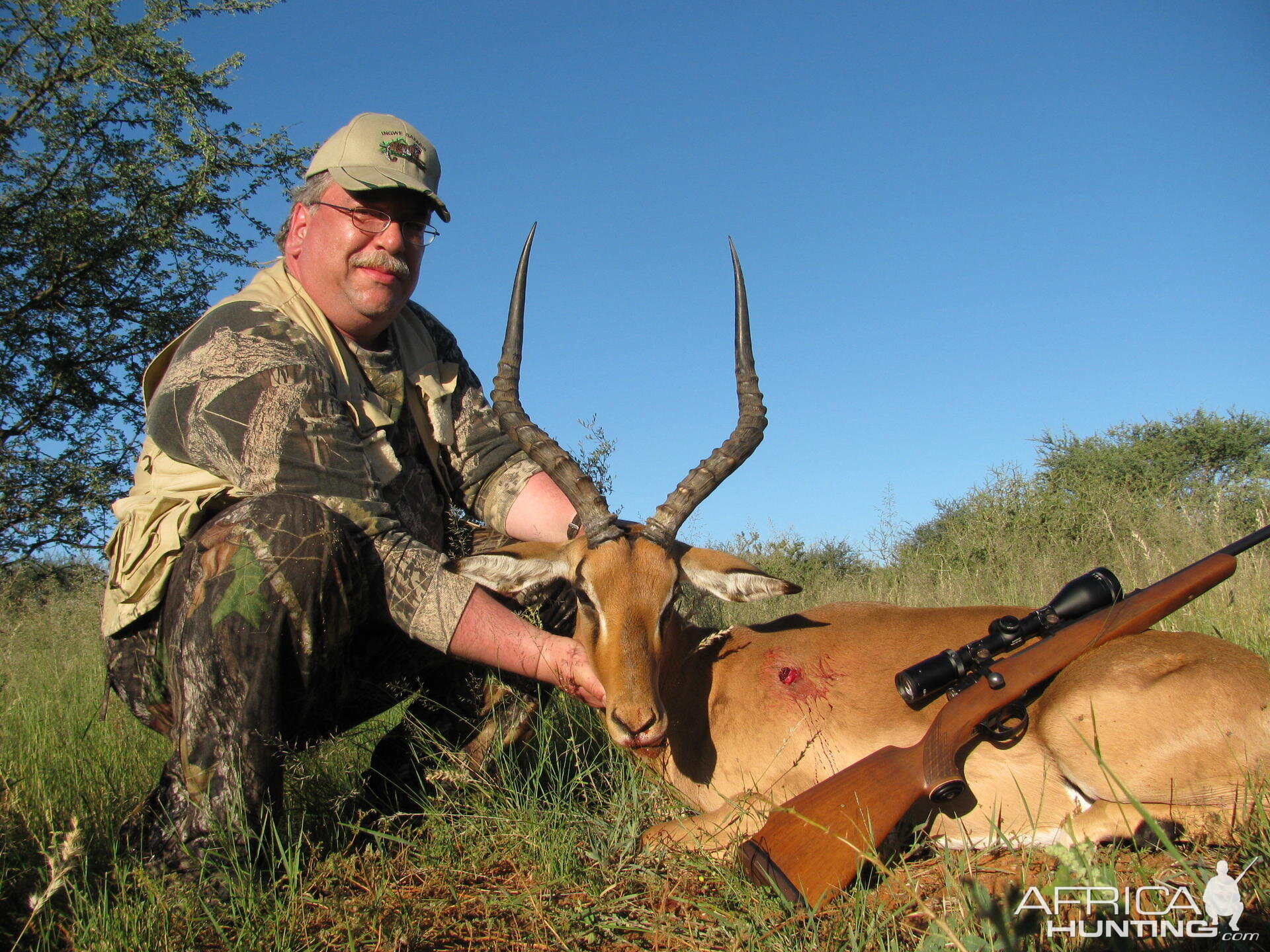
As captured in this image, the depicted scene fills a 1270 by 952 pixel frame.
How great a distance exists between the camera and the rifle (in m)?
2.70

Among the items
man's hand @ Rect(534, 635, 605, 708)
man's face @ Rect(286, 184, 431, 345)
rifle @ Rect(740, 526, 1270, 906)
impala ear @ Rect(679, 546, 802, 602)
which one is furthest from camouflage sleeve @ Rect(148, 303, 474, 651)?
rifle @ Rect(740, 526, 1270, 906)

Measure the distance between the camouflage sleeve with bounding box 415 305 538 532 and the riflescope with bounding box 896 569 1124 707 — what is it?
225cm

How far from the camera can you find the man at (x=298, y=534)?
9.77ft

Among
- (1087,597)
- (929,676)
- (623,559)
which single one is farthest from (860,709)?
(623,559)

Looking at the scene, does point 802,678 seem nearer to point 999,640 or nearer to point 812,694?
point 812,694

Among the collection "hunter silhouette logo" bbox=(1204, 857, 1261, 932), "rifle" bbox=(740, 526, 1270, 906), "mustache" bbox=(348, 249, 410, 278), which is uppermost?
"mustache" bbox=(348, 249, 410, 278)

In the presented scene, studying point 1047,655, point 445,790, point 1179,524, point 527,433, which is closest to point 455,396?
point 527,433

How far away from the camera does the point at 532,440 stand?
4.18 meters

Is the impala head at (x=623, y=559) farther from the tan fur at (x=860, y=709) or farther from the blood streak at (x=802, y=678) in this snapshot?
the blood streak at (x=802, y=678)

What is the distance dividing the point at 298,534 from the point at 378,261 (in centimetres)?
164

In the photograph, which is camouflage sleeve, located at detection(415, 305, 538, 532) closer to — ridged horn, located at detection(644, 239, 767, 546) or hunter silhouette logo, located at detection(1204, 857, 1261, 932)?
ridged horn, located at detection(644, 239, 767, 546)

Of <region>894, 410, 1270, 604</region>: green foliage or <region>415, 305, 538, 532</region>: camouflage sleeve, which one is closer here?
<region>415, 305, 538, 532</region>: camouflage sleeve

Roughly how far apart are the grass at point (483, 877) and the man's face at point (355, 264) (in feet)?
6.60

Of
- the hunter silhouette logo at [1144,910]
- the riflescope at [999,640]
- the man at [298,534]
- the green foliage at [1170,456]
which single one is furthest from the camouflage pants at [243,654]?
the green foliage at [1170,456]
